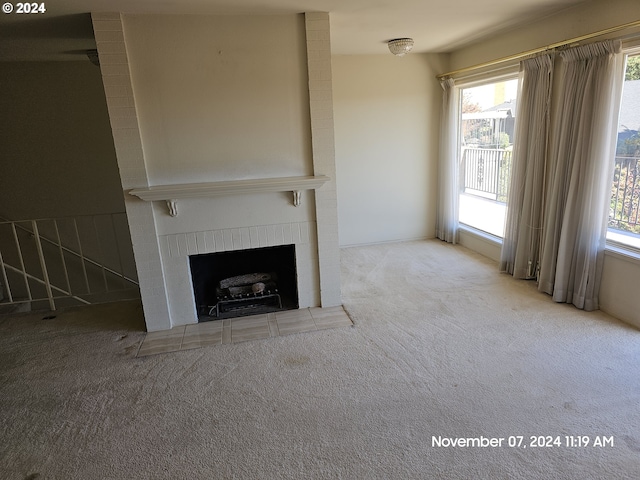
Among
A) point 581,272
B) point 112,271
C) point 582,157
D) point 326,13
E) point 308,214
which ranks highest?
point 326,13

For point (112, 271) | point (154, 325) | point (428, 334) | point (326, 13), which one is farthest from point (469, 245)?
point (112, 271)

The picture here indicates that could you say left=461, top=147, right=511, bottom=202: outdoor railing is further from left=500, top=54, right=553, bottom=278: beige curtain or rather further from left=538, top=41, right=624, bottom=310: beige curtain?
left=538, top=41, right=624, bottom=310: beige curtain

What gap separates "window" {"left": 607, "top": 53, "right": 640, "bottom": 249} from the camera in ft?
9.66

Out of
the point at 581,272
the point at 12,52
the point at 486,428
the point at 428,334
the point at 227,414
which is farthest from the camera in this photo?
the point at 12,52

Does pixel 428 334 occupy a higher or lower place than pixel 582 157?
lower

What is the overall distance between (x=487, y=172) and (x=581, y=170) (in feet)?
5.81

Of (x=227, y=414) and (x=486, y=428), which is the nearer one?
(x=486, y=428)

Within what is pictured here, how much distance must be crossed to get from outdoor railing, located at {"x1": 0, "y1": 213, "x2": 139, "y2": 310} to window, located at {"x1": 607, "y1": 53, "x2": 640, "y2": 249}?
502 centimetres

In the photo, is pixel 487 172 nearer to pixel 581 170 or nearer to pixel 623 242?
pixel 581 170

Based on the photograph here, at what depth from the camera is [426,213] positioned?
219 inches

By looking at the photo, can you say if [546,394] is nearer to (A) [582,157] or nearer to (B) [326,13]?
(A) [582,157]

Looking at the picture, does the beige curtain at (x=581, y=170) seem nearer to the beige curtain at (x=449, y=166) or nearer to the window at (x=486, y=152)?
the window at (x=486, y=152)

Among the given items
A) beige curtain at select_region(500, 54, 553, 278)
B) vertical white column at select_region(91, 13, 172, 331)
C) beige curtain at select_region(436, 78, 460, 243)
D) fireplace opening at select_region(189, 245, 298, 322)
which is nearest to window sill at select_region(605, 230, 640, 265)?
beige curtain at select_region(500, 54, 553, 278)

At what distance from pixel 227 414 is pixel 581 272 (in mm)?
2962
